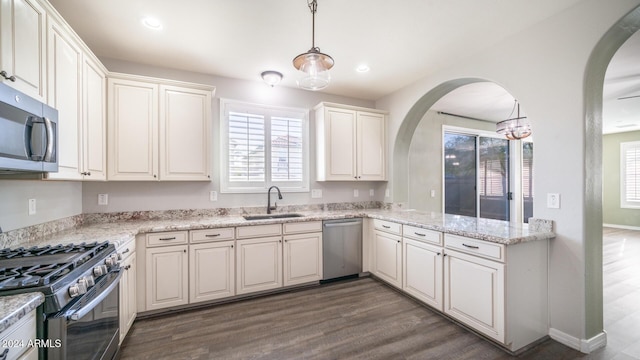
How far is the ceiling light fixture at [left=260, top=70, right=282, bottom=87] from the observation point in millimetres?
3274

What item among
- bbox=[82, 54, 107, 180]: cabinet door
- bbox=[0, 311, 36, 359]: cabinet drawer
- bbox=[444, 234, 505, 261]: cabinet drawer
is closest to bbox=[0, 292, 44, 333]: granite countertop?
bbox=[0, 311, 36, 359]: cabinet drawer

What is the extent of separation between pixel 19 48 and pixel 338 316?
3.03 m

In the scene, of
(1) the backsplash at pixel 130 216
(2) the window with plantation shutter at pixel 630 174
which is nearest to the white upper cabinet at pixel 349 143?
(1) the backsplash at pixel 130 216

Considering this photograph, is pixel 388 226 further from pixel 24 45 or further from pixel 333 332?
pixel 24 45

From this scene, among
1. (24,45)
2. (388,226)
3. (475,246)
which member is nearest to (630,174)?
(388,226)

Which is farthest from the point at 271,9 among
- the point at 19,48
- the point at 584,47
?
the point at 584,47

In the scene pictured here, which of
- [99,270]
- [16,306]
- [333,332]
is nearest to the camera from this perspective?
[16,306]

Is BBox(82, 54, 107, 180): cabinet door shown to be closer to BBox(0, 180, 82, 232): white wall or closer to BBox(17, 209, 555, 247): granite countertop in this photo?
BBox(0, 180, 82, 232): white wall

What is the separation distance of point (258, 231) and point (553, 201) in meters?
2.81

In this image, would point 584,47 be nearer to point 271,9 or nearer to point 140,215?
point 271,9

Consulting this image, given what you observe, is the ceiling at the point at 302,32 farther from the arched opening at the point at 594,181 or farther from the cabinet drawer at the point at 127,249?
the cabinet drawer at the point at 127,249

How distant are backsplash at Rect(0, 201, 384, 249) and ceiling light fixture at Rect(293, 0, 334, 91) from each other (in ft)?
6.51

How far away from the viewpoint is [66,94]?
6.32ft

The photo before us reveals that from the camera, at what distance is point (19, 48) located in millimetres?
1472
